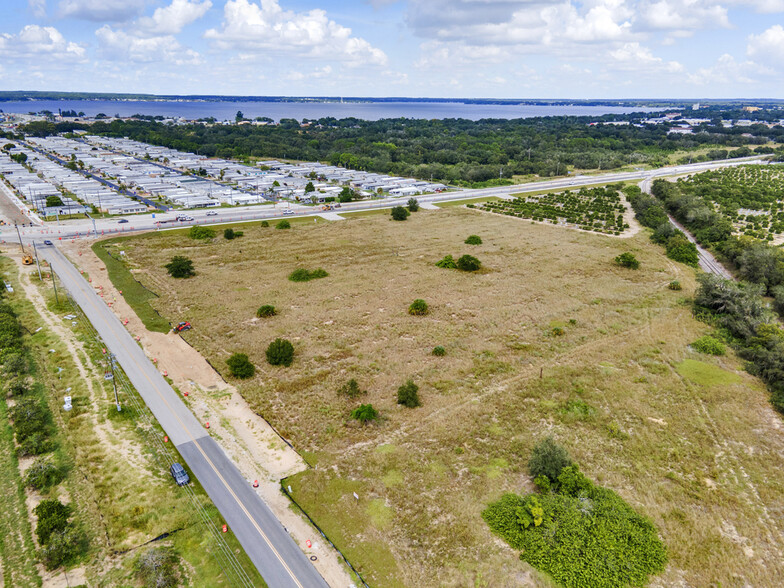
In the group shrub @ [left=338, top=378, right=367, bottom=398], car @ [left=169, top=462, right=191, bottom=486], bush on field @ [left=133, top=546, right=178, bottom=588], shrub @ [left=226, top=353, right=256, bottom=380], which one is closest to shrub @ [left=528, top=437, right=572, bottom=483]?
shrub @ [left=338, top=378, right=367, bottom=398]

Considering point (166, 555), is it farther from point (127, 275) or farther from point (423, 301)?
point (127, 275)

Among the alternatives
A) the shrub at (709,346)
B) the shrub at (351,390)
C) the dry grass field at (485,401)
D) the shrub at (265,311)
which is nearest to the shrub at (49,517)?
the dry grass field at (485,401)

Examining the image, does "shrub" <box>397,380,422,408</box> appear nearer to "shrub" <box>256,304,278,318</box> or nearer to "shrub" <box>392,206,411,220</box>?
"shrub" <box>256,304,278,318</box>

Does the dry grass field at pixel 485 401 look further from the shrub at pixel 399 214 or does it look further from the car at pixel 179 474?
the shrub at pixel 399 214

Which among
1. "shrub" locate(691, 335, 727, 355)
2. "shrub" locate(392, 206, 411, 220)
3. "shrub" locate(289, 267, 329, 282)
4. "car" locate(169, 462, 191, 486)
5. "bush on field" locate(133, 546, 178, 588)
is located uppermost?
"shrub" locate(392, 206, 411, 220)

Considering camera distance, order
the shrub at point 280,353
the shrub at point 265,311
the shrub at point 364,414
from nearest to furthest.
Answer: the shrub at point 364,414, the shrub at point 280,353, the shrub at point 265,311

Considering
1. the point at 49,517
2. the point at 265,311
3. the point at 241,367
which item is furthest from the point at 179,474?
the point at 265,311

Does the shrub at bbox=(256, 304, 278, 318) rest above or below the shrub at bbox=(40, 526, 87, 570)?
above
